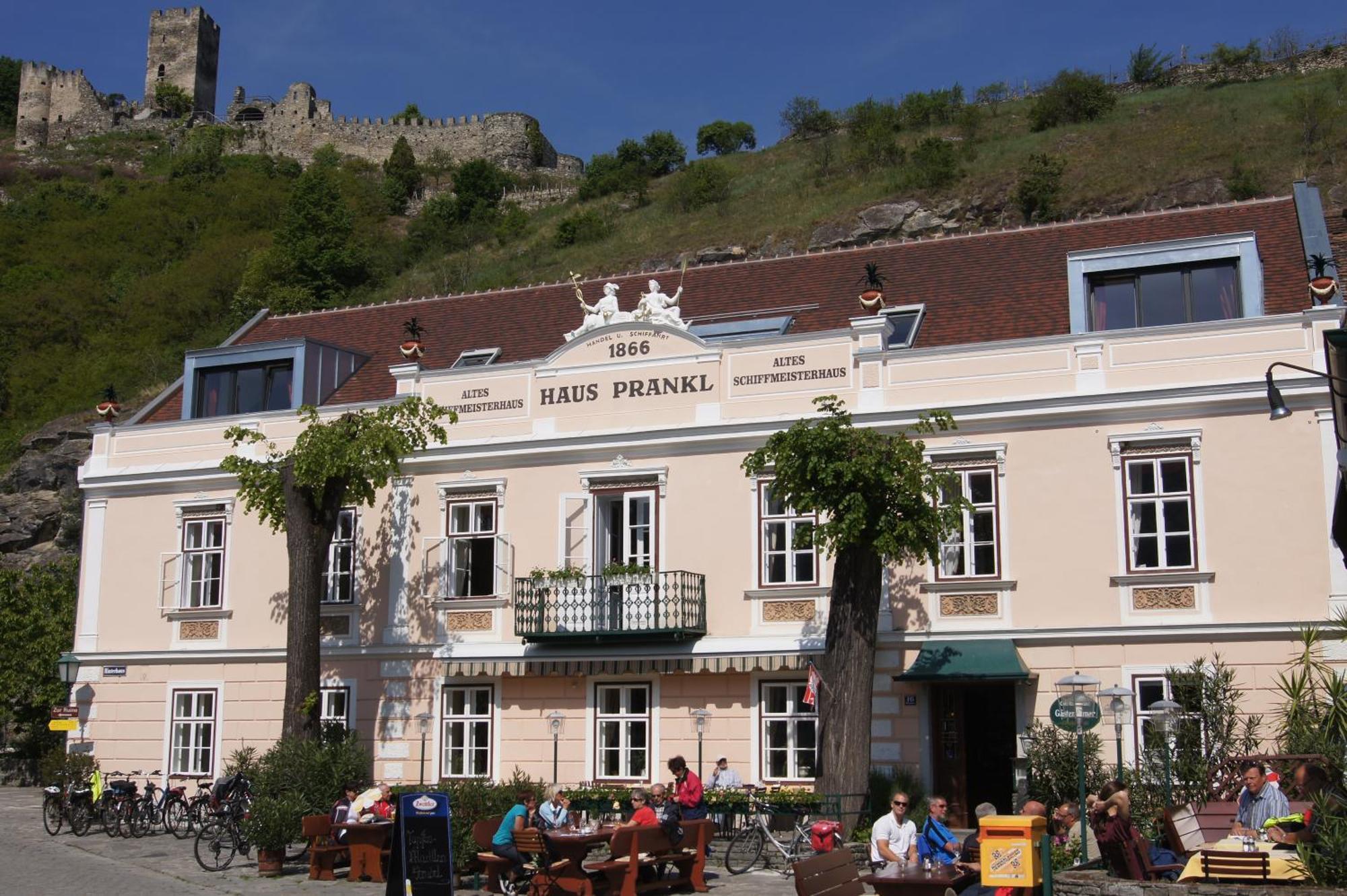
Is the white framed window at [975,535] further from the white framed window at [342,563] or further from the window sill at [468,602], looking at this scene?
the white framed window at [342,563]

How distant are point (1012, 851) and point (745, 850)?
6.90 m

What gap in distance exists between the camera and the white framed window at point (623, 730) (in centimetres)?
2288

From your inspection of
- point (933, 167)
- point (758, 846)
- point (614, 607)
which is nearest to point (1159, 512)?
point (758, 846)

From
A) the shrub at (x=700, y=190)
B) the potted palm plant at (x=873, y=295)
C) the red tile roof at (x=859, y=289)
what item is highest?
the shrub at (x=700, y=190)

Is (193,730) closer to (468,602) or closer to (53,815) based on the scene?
(53,815)

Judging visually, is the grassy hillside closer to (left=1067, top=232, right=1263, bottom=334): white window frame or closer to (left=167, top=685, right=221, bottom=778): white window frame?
(left=167, top=685, right=221, bottom=778): white window frame

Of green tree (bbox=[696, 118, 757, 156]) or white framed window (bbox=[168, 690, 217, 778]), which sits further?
green tree (bbox=[696, 118, 757, 156])

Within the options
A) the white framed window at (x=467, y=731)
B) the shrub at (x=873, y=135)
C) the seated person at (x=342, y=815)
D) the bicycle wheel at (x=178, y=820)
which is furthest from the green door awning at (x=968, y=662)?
the shrub at (x=873, y=135)

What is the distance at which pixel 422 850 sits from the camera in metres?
14.6

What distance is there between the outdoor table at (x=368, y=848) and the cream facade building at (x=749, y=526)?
542 centimetres

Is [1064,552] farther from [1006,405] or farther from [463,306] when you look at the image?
[463,306]

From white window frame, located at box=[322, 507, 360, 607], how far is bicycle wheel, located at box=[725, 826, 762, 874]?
9.35 m

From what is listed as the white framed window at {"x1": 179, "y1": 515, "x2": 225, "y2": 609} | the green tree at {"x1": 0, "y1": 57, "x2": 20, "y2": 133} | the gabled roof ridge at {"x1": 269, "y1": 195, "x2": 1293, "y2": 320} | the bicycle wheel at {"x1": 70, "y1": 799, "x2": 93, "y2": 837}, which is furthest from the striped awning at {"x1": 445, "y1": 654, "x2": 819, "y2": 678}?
the green tree at {"x1": 0, "y1": 57, "x2": 20, "y2": 133}

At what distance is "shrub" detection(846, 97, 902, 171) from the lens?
2628 inches
